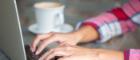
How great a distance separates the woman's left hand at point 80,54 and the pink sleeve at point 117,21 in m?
0.17

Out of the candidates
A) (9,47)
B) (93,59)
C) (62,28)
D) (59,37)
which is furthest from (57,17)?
(9,47)

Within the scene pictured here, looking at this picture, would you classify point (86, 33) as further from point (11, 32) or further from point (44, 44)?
point (11, 32)

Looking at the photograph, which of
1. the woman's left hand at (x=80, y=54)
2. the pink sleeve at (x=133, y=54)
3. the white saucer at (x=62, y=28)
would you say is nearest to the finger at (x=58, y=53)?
the woman's left hand at (x=80, y=54)

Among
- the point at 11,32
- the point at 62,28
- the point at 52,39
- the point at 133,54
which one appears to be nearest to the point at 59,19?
the point at 62,28

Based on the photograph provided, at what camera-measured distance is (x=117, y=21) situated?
1062 millimetres

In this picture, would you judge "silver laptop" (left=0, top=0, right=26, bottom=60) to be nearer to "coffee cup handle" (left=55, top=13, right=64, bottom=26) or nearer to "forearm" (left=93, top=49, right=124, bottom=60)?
"forearm" (left=93, top=49, right=124, bottom=60)

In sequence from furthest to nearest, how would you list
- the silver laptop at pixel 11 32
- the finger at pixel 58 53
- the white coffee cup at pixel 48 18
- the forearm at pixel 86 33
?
1. the white coffee cup at pixel 48 18
2. the forearm at pixel 86 33
3. the finger at pixel 58 53
4. the silver laptop at pixel 11 32

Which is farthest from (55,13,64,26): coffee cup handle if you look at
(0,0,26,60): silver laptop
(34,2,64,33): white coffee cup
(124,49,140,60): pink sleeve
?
(0,0,26,60): silver laptop

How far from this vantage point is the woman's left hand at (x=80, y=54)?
A: 2.43 ft

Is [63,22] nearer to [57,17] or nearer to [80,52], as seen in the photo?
[57,17]

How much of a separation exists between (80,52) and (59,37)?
0.10 metres

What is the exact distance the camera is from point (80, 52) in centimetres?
79

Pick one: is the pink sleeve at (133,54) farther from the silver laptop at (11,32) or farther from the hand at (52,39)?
the silver laptop at (11,32)

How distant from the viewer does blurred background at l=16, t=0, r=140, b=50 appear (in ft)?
3.15
